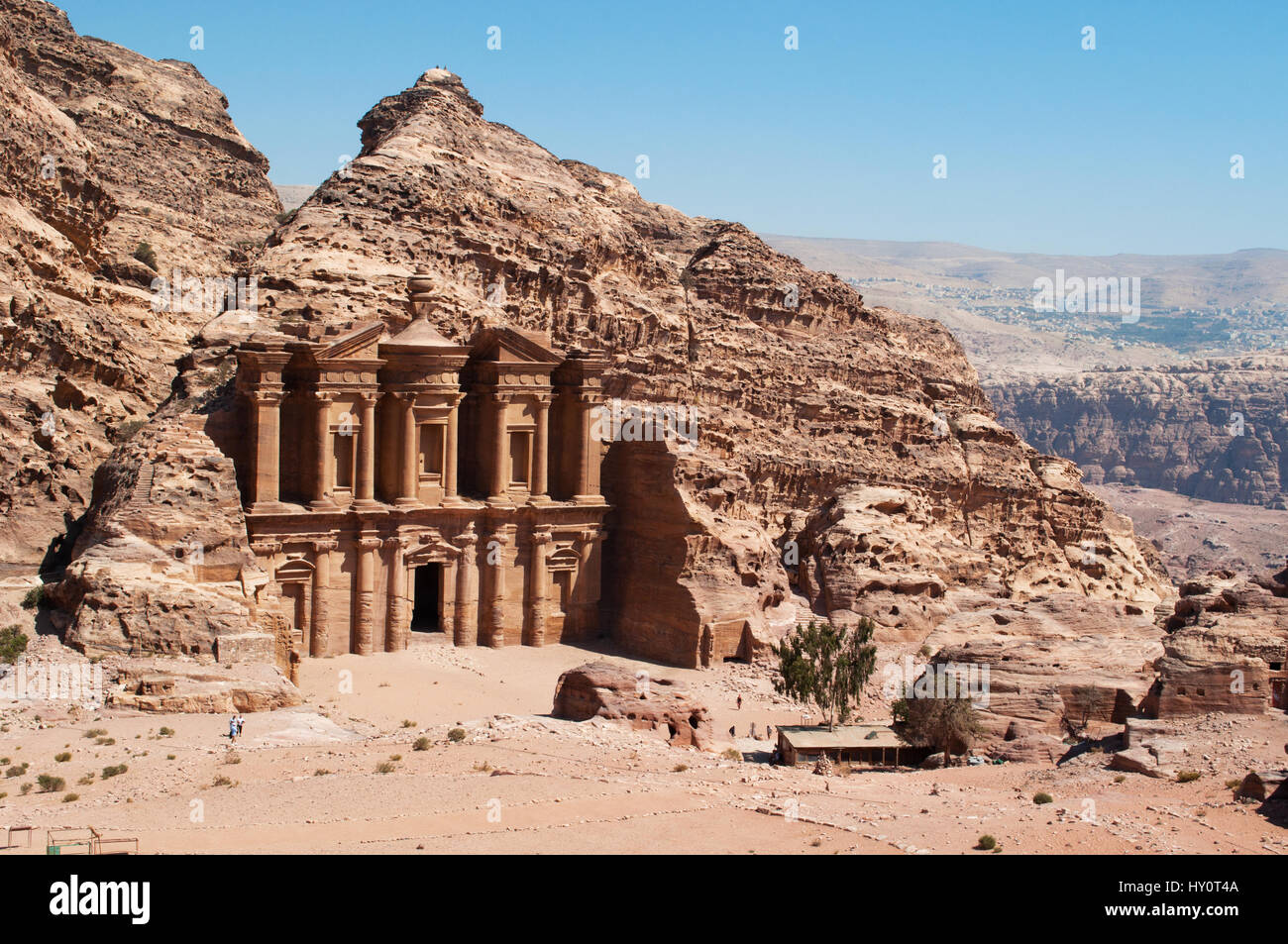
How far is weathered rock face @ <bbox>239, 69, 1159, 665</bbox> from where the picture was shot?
48.0m

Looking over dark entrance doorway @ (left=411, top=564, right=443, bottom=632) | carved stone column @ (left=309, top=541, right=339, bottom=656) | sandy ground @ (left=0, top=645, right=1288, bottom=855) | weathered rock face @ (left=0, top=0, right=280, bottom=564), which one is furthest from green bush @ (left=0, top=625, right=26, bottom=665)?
dark entrance doorway @ (left=411, top=564, right=443, bottom=632)

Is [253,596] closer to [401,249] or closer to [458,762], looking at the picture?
[458,762]

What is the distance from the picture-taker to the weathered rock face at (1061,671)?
3603 cm

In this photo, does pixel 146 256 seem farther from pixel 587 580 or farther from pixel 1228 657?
pixel 1228 657

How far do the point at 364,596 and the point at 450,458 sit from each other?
5.25 meters

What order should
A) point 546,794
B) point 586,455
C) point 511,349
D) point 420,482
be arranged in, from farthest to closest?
point 586,455
point 511,349
point 420,482
point 546,794

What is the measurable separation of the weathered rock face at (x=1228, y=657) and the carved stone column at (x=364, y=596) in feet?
74.9

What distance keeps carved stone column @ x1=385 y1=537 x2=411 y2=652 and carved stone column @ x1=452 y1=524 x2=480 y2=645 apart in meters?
2.18

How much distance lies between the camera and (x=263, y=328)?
45188 mm

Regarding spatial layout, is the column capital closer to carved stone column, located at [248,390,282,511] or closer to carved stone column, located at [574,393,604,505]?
carved stone column, located at [574,393,604,505]

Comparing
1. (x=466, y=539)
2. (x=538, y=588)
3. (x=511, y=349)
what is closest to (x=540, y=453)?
(x=511, y=349)

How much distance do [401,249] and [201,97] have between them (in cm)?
3312

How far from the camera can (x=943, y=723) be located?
114 feet

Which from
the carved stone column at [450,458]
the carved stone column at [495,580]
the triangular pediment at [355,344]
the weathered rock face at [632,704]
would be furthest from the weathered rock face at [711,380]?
the weathered rock face at [632,704]
